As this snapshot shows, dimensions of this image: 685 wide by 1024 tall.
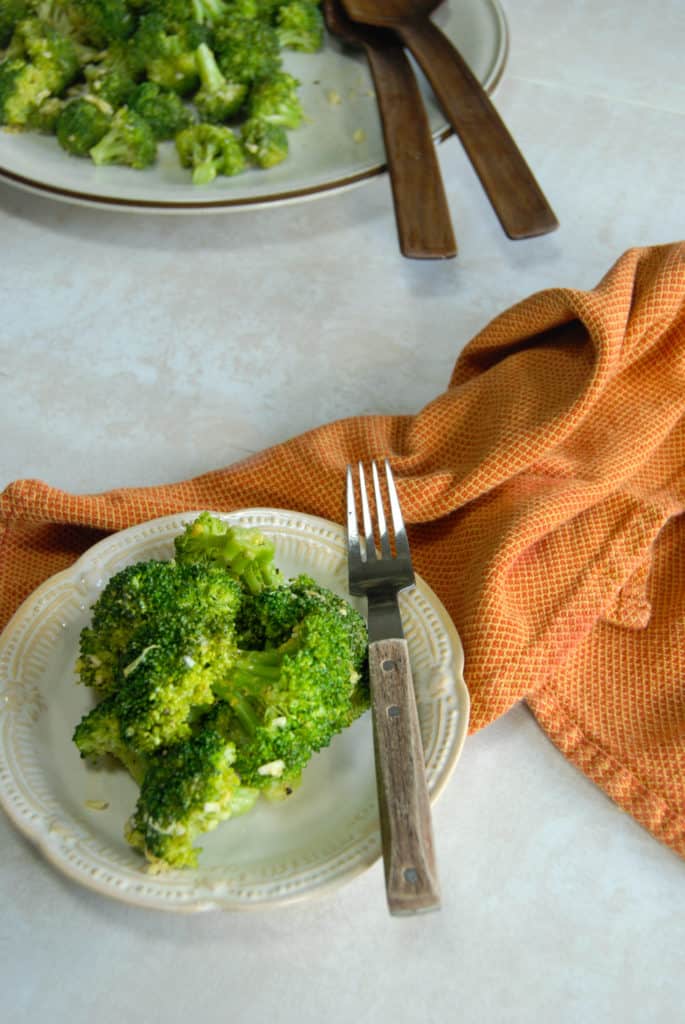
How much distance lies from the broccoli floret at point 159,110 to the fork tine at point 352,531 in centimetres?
77

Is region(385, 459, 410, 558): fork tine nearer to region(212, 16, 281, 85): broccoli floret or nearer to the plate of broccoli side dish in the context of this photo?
the plate of broccoli side dish

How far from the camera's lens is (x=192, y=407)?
133 centimetres

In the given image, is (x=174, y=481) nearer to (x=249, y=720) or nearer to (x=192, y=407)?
(x=192, y=407)

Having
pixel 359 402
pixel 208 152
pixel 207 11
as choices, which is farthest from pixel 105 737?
pixel 207 11

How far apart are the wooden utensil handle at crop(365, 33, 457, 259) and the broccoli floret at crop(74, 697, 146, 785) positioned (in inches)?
30.8

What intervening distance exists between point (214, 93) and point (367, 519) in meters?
0.88

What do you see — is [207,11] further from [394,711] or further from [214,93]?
[394,711]

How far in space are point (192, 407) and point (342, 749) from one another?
0.57 meters

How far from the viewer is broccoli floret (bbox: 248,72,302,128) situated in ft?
5.14

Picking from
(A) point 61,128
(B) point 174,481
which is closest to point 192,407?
(B) point 174,481

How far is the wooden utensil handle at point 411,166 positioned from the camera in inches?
54.6

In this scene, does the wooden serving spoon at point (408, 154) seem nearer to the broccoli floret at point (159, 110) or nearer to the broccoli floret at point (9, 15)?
the broccoli floret at point (159, 110)

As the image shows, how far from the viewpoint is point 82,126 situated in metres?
1.51

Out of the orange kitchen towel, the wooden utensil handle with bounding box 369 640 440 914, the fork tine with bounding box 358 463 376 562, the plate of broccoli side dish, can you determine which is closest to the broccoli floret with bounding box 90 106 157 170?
the plate of broccoli side dish
